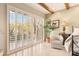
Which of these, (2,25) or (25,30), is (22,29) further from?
(2,25)

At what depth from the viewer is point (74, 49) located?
1.61 metres

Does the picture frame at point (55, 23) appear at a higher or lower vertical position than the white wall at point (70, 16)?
lower

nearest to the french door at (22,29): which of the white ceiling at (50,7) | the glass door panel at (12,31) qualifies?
the glass door panel at (12,31)

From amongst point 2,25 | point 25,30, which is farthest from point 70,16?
point 2,25

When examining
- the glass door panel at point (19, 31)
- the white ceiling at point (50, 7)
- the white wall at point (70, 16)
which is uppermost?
the white ceiling at point (50, 7)

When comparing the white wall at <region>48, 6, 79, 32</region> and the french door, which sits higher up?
the white wall at <region>48, 6, 79, 32</region>

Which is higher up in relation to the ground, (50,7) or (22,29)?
(50,7)

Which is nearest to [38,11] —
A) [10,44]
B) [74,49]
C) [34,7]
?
[34,7]

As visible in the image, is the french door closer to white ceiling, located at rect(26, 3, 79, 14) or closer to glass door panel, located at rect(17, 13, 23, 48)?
glass door panel, located at rect(17, 13, 23, 48)

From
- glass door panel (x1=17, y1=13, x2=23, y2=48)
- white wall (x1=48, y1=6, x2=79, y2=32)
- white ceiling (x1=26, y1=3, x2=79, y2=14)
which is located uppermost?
white ceiling (x1=26, y1=3, x2=79, y2=14)

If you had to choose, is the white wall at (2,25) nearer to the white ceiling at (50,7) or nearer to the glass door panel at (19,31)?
the glass door panel at (19,31)

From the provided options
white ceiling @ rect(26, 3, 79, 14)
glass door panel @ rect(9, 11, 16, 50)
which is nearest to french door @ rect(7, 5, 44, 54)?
glass door panel @ rect(9, 11, 16, 50)

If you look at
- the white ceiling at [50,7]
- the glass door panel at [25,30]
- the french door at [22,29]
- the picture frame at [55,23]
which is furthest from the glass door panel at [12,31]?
the picture frame at [55,23]

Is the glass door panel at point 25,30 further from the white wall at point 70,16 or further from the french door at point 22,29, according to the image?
the white wall at point 70,16
